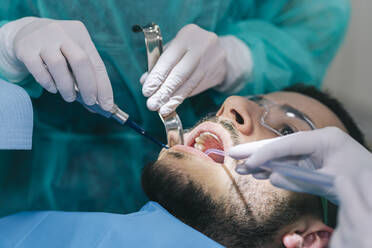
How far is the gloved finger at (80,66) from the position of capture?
1.08 meters

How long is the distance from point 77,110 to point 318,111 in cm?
83

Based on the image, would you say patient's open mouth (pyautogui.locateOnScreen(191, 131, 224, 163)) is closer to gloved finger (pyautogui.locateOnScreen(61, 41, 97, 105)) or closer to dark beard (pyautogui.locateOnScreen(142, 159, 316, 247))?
dark beard (pyautogui.locateOnScreen(142, 159, 316, 247))

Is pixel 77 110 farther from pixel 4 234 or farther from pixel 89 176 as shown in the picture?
pixel 4 234

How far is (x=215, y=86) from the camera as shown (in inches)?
61.3

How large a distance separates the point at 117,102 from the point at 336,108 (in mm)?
800

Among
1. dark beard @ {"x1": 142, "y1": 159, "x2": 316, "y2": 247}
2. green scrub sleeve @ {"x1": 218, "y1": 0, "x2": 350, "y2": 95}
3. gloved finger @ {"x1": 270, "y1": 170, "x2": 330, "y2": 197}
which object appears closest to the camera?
gloved finger @ {"x1": 270, "y1": 170, "x2": 330, "y2": 197}

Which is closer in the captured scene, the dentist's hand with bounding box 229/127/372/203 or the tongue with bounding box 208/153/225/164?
the dentist's hand with bounding box 229/127/372/203

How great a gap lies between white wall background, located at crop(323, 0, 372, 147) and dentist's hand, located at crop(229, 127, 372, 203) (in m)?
1.30

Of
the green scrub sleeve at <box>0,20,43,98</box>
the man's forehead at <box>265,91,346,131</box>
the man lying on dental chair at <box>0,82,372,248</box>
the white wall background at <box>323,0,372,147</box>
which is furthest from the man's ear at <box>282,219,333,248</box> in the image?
the white wall background at <box>323,0,372,147</box>

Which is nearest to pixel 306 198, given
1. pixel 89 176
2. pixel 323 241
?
pixel 323 241

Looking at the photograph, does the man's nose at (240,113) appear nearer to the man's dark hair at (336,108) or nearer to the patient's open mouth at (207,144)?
the patient's open mouth at (207,144)

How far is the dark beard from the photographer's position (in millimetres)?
1050

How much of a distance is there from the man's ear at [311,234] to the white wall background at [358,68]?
1129 mm

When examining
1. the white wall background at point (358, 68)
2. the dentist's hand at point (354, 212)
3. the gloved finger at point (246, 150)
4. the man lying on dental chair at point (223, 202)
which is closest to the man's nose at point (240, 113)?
the man lying on dental chair at point (223, 202)
